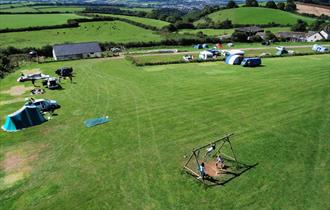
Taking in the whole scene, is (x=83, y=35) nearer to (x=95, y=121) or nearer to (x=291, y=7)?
(x=95, y=121)

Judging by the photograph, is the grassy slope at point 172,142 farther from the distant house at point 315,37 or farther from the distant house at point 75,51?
the distant house at point 315,37

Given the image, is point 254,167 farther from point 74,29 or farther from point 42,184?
Answer: point 74,29

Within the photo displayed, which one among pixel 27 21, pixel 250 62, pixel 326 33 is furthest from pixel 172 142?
pixel 27 21

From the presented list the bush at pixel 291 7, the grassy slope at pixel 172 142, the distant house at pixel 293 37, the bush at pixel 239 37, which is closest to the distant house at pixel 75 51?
the grassy slope at pixel 172 142

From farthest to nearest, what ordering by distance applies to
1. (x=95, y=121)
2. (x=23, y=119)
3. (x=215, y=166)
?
(x=95, y=121) < (x=23, y=119) < (x=215, y=166)

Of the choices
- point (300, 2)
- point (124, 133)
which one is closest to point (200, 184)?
point (124, 133)
